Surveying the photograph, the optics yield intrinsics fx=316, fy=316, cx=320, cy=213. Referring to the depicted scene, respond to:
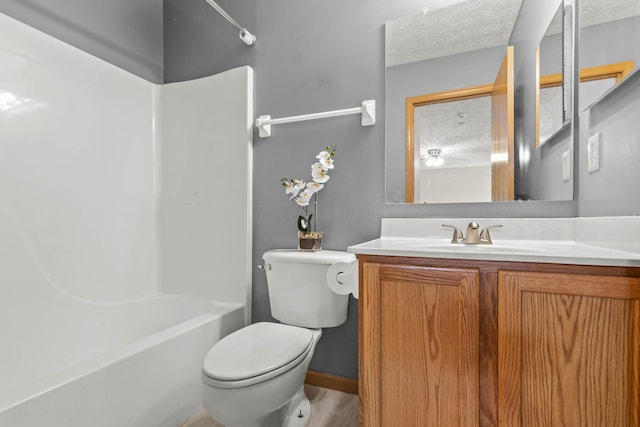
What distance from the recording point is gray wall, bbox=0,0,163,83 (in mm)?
1579

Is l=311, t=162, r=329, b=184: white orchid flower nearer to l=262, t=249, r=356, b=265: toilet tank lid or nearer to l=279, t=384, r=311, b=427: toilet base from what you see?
l=262, t=249, r=356, b=265: toilet tank lid

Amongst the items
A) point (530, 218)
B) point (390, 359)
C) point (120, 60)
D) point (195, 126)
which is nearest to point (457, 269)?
point (390, 359)

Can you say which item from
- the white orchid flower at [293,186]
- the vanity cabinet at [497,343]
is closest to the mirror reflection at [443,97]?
the white orchid flower at [293,186]

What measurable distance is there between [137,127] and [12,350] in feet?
4.33

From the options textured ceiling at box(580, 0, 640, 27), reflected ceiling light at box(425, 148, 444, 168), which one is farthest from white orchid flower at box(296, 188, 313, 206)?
textured ceiling at box(580, 0, 640, 27)

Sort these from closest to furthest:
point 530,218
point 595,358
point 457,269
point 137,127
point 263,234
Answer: point 595,358 → point 457,269 → point 530,218 → point 263,234 → point 137,127

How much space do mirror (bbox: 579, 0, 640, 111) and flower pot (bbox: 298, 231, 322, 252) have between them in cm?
123

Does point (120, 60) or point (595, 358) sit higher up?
point (120, 60)

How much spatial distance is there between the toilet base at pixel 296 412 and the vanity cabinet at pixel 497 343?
0.49m

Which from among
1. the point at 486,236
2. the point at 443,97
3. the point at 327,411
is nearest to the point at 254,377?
the point at 327,411

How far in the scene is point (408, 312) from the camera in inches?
38.6

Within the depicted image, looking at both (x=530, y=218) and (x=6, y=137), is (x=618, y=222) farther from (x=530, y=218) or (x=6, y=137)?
(x=6, y=137)

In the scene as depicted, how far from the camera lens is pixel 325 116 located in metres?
1.68

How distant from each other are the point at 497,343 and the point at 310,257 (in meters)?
0.82
